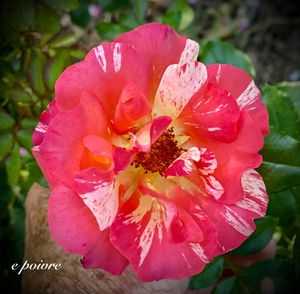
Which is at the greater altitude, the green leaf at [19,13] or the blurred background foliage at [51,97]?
the green leaf at [19,13]

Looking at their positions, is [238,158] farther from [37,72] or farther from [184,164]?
[37,72]

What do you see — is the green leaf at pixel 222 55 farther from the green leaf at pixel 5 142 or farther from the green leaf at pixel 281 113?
the green leaf at pixel 5 142

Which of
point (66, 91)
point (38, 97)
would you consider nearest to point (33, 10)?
point (38, 97)

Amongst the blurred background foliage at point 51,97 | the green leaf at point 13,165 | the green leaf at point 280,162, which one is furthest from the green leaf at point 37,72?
the green leaf at point 280,162

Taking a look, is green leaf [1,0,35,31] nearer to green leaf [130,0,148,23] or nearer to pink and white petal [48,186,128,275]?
green leaf [130,0,148,23]

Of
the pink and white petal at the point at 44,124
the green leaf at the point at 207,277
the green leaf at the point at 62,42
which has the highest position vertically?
the pink and white petal at the point at 44,124

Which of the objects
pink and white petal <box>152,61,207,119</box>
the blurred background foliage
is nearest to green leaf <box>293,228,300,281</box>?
the blurred background foliage

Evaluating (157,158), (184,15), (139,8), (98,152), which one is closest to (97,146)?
(98,152)
